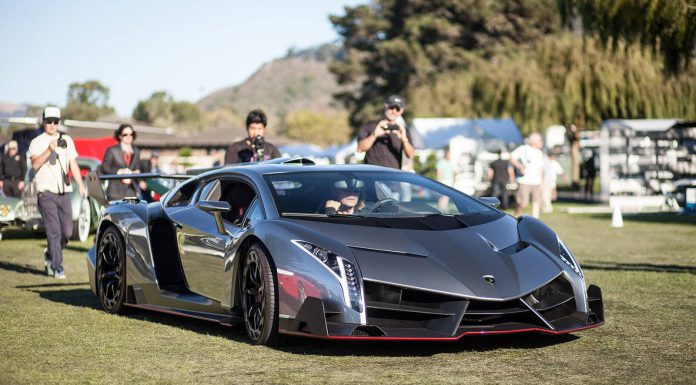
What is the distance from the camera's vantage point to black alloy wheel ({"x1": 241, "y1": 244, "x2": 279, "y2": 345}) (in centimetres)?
759

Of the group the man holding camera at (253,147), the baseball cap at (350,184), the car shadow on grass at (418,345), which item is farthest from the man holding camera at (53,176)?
the car shadow on grass at (418,345)

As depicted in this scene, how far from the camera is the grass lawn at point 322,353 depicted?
6668mm

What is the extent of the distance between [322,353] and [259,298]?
0.60 metres

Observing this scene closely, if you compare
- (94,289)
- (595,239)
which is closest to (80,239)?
(595,239)

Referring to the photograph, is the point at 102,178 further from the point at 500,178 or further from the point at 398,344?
the point at 500,178

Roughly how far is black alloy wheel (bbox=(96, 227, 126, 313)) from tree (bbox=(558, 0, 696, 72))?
34.1 feet

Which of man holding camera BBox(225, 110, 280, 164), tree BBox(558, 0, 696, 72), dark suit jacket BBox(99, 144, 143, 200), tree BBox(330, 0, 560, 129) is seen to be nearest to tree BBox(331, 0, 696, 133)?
tree BBox(330, 0, 560, 129)

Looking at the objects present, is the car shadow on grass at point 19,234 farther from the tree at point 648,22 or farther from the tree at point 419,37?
the tree at point 419,37

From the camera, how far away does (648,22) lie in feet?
63.2

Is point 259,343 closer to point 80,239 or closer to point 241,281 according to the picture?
point 241,281

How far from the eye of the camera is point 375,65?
90.5 metres

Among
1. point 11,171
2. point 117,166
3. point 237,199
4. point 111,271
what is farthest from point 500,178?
point 237,199

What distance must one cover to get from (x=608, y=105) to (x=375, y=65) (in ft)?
126

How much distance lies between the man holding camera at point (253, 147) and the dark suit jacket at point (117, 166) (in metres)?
3.03
